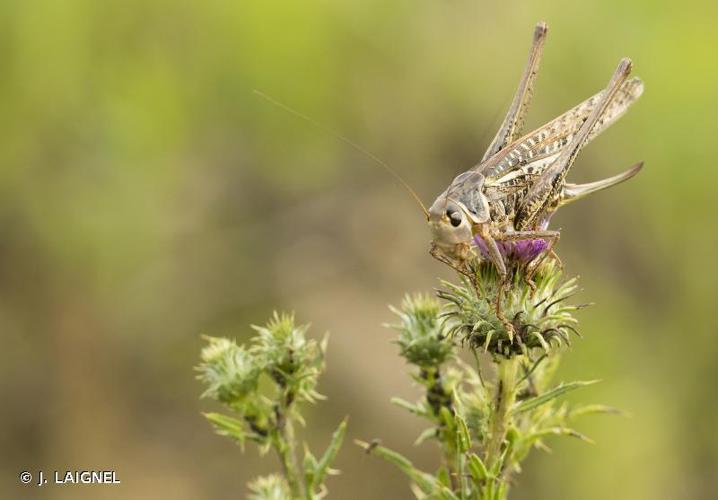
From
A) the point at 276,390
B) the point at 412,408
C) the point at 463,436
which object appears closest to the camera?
the point at 463,436

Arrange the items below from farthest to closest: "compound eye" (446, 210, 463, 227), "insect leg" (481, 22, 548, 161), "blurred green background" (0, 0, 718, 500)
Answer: "blurred green background" (0, 0, 718, 500) → "insect leg" (481, 22, 548, 161) → "compound eye" (446, 210, 463, 227)

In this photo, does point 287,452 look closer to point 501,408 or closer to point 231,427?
A: point 231,427

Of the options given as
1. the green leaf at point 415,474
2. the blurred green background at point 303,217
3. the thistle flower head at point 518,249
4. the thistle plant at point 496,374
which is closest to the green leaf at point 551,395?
the thistle plant at point 496,374

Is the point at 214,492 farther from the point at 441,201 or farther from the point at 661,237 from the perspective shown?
the point at 441,201

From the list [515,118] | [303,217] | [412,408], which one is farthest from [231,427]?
[303,217]

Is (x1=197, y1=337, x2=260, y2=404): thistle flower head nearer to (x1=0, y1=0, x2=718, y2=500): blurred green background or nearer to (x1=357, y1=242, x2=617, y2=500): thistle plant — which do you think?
(x1=357, y1=242, x2=617, y2=500): thistle plant

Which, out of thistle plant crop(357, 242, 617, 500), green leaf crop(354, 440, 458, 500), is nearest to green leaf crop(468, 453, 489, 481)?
thistle plant crop(357, 242, 617, 500)

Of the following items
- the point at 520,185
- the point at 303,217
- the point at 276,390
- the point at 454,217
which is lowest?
the point at 276,390
